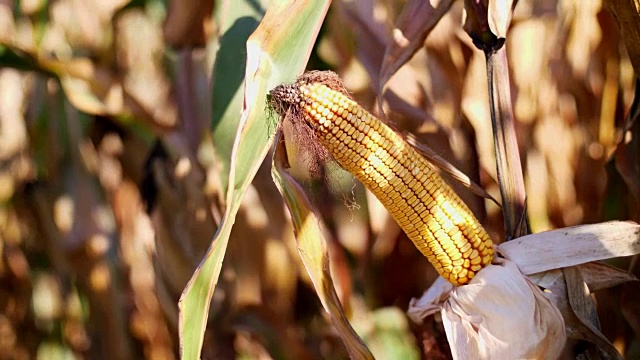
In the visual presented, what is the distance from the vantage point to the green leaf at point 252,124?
0.65 metres

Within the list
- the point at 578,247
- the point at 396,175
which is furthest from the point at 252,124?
the point at 578,247

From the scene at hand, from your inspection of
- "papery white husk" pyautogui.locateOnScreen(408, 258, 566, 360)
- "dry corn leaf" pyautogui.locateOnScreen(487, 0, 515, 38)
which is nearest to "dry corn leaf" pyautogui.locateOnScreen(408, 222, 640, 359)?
"papery white husk" pyautogui.locateOnScreen(408, 258, 566, 360)

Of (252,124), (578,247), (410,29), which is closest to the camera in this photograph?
(252,124)

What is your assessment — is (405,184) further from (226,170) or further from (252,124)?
(226,170)

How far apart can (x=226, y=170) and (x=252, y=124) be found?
0.26 meters

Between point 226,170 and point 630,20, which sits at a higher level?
point 630,20

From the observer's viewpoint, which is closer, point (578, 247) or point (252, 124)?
point (252, 124)

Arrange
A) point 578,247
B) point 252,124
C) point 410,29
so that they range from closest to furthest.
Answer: point 252,124 < point 578,247 < point 410,29

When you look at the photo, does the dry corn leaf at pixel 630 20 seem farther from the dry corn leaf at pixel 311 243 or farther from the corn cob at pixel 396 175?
the dry corn leaf at pixel 311 243

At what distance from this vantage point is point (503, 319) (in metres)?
0.71

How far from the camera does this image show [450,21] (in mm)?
907

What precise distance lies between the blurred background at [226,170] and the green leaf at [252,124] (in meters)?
0.17

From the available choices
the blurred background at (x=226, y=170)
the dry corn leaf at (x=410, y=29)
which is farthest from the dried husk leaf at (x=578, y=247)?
the dry corn leaf at (x=410, y=29)

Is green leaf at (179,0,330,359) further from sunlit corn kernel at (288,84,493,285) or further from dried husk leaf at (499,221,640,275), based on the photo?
dried husk leaf at (499,221,640,275)
